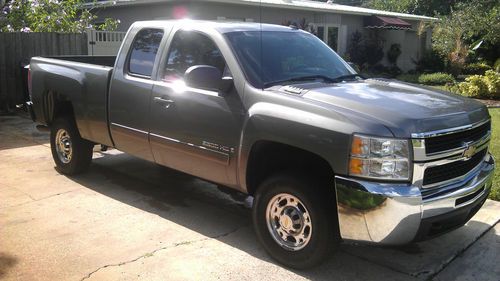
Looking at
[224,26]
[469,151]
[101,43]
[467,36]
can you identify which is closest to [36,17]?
[101,43]

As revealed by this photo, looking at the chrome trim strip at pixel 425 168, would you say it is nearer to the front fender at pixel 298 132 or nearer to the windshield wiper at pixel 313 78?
the front fender at pixel 298 132

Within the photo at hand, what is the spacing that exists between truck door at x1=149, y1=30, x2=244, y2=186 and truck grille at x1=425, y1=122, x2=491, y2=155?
1532mm

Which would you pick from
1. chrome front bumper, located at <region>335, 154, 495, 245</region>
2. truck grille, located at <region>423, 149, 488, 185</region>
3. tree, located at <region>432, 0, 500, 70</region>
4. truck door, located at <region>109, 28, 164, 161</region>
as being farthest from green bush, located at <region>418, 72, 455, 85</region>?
chrome front bumper, located at <region>335, 154, 495, 245</region>

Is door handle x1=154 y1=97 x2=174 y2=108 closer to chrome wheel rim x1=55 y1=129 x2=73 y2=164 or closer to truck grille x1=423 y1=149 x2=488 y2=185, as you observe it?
chrome wheel rim x1=55 y1=129 x2=73 y2=164

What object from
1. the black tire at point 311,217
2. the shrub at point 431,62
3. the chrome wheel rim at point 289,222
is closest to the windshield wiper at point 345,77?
the black tire at point 311,217

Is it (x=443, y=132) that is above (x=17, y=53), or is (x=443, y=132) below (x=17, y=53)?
below

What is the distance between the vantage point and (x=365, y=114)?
363cm

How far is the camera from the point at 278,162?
4246 mm

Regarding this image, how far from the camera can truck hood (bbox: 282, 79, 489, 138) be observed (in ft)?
11.6

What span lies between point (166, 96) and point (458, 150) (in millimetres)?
2675

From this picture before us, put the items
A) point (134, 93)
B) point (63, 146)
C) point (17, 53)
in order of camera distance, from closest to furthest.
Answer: point (134, 93)
point (63, 146)
point (17, 53)

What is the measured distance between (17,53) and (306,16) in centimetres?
1313

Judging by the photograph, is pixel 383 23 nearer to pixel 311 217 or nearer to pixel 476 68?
pixel 476 68

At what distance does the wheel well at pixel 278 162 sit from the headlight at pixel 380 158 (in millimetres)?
341
